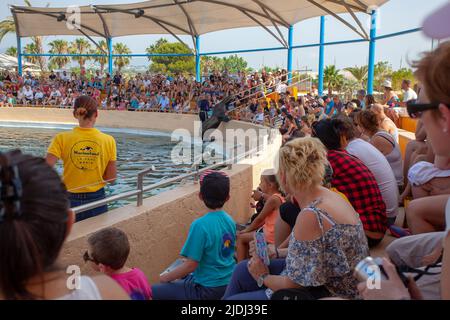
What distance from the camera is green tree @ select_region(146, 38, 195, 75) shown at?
76812 mm

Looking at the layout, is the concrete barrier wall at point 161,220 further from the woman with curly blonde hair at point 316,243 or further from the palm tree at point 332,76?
the palm tree at point 332,76

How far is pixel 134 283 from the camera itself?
2438 millimetres

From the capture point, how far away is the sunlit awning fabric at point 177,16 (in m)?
17.6

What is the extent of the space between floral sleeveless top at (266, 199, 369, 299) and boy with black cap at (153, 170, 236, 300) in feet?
2.69

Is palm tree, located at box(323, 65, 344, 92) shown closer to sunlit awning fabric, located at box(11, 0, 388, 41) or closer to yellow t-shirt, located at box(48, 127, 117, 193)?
sunlit awning fabric, located at box(11, 0, 388, 41)

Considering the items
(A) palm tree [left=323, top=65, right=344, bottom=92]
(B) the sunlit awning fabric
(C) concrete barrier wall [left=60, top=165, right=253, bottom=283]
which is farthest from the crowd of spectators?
(A) palm tree [left=323, top=65, right=344, bottom=92]

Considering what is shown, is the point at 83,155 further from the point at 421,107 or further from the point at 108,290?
the point at 421,107

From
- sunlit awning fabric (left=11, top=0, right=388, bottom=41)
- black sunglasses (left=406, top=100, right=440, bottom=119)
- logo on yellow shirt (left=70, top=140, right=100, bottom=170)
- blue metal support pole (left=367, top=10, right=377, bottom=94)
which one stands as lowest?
logo on yellow shirt (left=70, top=140, right=100, bottom=170)

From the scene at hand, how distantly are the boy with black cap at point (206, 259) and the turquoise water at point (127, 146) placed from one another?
3.68 meters

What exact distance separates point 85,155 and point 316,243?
216cm

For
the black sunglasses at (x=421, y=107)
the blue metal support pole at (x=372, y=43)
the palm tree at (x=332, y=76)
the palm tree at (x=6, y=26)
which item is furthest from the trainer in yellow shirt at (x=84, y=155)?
the palm tree at (x=6, y=26)

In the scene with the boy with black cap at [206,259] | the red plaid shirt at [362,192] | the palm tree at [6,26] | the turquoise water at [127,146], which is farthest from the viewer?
the palm tree at [6,26]

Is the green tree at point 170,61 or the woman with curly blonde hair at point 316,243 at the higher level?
the green tree at point 170,61

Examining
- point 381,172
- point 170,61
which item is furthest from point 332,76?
point 381,172
